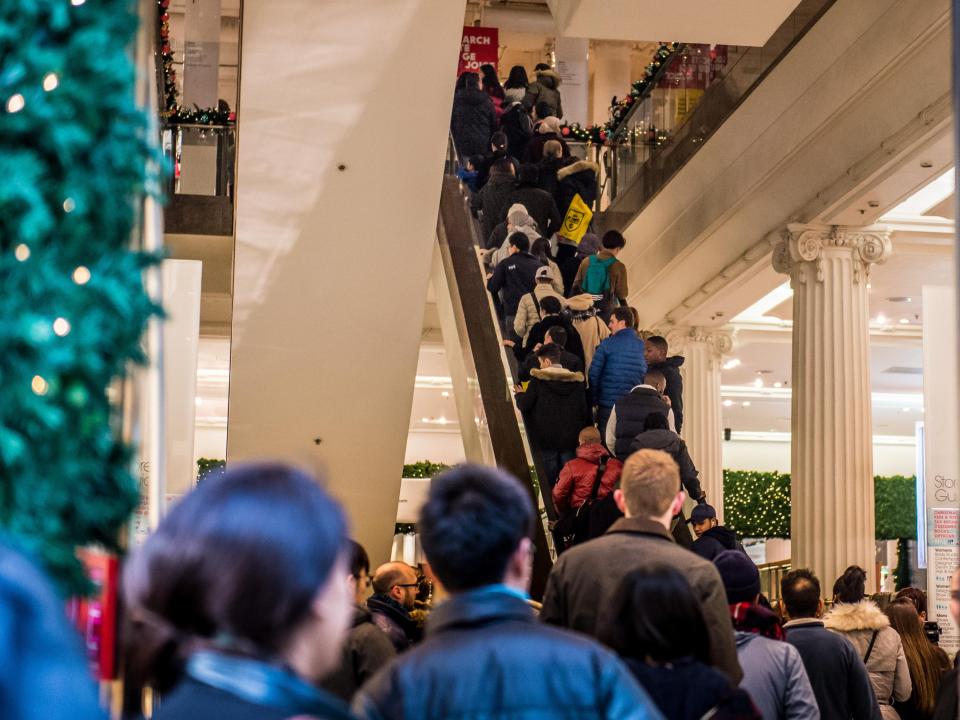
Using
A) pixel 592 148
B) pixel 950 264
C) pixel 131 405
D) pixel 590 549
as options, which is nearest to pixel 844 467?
pixel 950 264

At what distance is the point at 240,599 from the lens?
1339mm

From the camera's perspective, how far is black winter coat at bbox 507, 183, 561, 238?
31.8ft

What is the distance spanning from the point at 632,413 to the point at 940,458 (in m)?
3.76

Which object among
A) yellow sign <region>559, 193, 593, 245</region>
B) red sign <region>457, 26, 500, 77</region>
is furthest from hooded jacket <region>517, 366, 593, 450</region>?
red sign <region>457, 26, 500, 77</region>

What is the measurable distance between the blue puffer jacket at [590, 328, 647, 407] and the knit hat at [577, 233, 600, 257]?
1.60 meters

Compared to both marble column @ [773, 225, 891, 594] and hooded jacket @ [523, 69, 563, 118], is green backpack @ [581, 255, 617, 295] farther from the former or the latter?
marble column @ [773, 225, 891, 594]

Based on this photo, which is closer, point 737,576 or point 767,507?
point 737,576

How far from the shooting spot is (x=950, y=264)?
16.7m

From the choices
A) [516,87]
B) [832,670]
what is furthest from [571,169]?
[832,670]

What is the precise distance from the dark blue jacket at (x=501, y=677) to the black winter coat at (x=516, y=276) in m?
6.72

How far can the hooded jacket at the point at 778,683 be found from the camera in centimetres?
413

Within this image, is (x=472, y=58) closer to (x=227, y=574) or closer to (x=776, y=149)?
(x=776, y=149)

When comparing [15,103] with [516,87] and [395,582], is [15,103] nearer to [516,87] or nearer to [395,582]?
[395,582]

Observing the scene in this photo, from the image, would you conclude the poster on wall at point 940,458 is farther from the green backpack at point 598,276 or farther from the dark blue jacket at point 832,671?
the dark blue jacket at point 832,671
